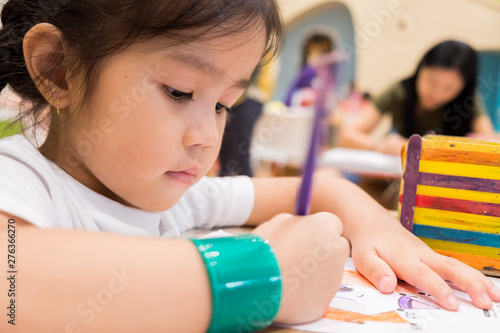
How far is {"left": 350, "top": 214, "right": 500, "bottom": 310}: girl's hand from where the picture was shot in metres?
0.46

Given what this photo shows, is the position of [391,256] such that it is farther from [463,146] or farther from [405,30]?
[405,30]

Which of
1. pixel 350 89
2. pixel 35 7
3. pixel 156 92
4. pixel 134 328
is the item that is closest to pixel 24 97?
pixel 35 7

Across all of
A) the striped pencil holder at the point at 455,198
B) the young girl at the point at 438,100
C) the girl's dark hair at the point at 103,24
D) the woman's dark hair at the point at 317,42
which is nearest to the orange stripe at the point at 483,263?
the striped pencil holder at the point at 455,198

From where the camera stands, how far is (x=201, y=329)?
12.7 inches

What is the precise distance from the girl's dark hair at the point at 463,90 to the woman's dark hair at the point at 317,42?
260 cm

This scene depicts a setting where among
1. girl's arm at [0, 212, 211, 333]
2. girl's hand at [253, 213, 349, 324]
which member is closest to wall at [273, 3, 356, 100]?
girl's hand at [253, 213, 349, 324]

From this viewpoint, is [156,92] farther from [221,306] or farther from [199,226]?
[199,226]

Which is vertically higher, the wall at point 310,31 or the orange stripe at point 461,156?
the wall at point 310,31

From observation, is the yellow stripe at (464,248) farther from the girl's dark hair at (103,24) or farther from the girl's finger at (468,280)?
the girl's dark hair at (103,24)

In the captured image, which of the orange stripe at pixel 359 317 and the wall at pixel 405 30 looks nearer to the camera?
the orange stripe at pixel 359 317

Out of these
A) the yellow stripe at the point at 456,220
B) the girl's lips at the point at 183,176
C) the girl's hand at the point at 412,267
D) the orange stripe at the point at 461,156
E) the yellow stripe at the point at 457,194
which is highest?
the orange stripe at the point at 461,156

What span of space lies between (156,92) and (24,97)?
23cm

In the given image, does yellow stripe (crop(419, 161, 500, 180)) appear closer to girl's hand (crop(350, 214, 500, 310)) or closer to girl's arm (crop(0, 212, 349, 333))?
girl's hand (crop(350, 214, 500, 310))

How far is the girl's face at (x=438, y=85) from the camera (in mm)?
2178
